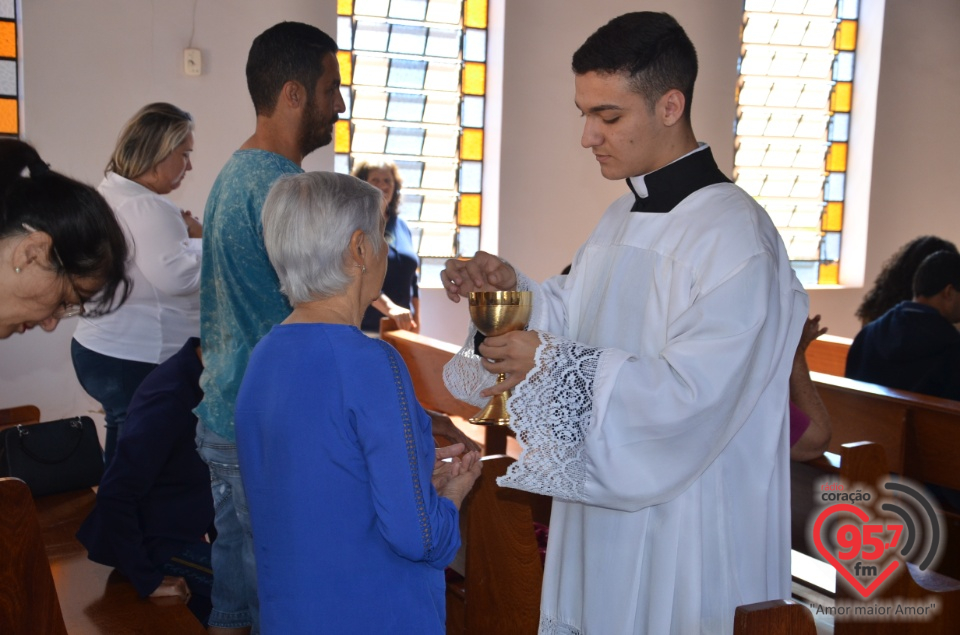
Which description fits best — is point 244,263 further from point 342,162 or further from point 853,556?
point 342,162

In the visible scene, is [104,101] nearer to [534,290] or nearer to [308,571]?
[534,290]

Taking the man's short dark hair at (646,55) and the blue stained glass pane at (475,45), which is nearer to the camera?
the man's short dark hair at (646,55)

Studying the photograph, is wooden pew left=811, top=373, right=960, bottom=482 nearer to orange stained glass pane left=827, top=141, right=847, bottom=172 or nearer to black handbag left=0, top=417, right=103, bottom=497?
black handbag left=0, top=417, right=103, bottom=497

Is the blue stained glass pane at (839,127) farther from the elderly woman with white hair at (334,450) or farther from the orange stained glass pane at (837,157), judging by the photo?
the elderly woman with white hair at (334,450)

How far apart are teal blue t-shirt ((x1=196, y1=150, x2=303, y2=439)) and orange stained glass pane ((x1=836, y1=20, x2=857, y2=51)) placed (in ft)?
23.3

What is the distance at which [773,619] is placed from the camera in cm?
136

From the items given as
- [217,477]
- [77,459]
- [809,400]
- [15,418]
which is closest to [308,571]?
[217,477]

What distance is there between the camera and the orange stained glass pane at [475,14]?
22.5 ft

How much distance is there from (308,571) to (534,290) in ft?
2.80

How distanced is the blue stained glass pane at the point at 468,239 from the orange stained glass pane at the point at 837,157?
11.0 ft

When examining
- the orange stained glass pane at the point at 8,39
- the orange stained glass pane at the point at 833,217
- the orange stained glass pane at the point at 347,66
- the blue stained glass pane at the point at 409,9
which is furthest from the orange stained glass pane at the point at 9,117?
the orange stained glass pane at the point at 833,217

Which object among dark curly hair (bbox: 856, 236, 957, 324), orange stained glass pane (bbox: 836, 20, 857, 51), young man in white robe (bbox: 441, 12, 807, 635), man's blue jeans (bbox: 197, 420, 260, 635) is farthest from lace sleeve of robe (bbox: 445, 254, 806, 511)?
orange stained glass pane (bbox: 836, 20, 857, 51)

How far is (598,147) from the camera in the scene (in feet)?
6.27

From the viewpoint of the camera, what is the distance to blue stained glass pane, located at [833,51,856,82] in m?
8.09
